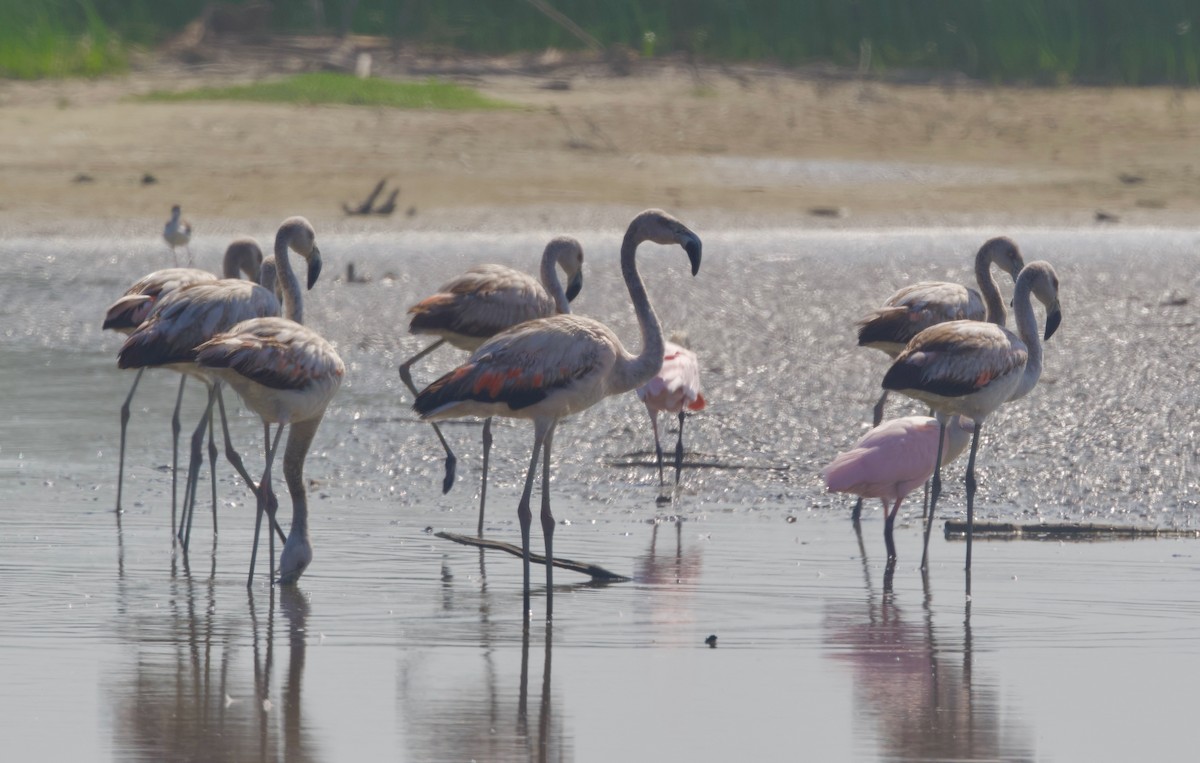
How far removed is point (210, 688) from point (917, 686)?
1.88 meters

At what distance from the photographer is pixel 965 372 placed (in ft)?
23.7

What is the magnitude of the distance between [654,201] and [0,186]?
5540 millimetres

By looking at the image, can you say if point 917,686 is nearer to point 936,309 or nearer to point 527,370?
point 527,370

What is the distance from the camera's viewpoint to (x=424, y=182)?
711 inches

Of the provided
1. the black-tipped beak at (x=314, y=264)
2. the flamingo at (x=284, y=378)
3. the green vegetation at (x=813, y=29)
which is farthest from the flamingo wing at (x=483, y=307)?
the green vegetation at (x=813, y=29)

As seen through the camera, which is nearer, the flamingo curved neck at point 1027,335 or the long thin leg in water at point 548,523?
the long thin leg in water at point 548,523

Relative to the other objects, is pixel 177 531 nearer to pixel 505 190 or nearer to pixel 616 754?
pixel 616 754

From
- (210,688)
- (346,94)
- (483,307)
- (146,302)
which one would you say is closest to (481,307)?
(483,307)

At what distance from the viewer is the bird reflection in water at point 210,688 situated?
4.80m

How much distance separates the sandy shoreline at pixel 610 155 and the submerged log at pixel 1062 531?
371 inches

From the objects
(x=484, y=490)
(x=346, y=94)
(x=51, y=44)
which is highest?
(x=51, y=44)

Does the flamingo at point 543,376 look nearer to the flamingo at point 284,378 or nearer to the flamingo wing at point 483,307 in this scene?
the flamingo at point 284,378

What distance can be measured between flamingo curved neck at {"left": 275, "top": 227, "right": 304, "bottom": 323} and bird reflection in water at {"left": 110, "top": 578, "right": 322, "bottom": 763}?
1487mm

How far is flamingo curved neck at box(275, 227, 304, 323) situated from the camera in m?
7.69
